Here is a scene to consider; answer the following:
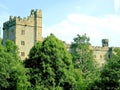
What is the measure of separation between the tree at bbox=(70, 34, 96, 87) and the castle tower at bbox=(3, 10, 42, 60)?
8.68m

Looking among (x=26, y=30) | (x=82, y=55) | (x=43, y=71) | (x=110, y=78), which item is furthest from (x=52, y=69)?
(x=82, y=55)

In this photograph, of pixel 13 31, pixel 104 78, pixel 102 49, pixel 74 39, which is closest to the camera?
pixel 104 78

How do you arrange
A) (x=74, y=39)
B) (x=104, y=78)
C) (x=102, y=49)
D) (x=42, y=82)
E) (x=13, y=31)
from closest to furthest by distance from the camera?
(x=104, y=78)
(x=42, y=82)
(x=13, y=31)
(x=74, y=39)
(x=102, y=49)

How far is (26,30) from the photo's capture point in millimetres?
87812

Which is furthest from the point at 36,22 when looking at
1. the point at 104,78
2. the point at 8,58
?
the point at 104,78

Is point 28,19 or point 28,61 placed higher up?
point 28,19

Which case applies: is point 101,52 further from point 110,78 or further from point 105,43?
point 110,78

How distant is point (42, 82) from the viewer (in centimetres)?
5322

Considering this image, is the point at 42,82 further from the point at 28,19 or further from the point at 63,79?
the point at 28,19

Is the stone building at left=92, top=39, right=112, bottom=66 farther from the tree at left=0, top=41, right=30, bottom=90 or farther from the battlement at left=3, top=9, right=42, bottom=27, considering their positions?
the tree at left=0, top=41, right=30, bottom=90

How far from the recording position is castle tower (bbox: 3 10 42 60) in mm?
86625

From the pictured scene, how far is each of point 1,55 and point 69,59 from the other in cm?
815

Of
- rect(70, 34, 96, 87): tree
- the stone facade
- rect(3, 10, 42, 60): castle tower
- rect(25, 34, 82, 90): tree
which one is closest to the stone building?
the stone facade

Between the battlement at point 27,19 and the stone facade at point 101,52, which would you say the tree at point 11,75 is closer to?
the battlement at point 27,19
